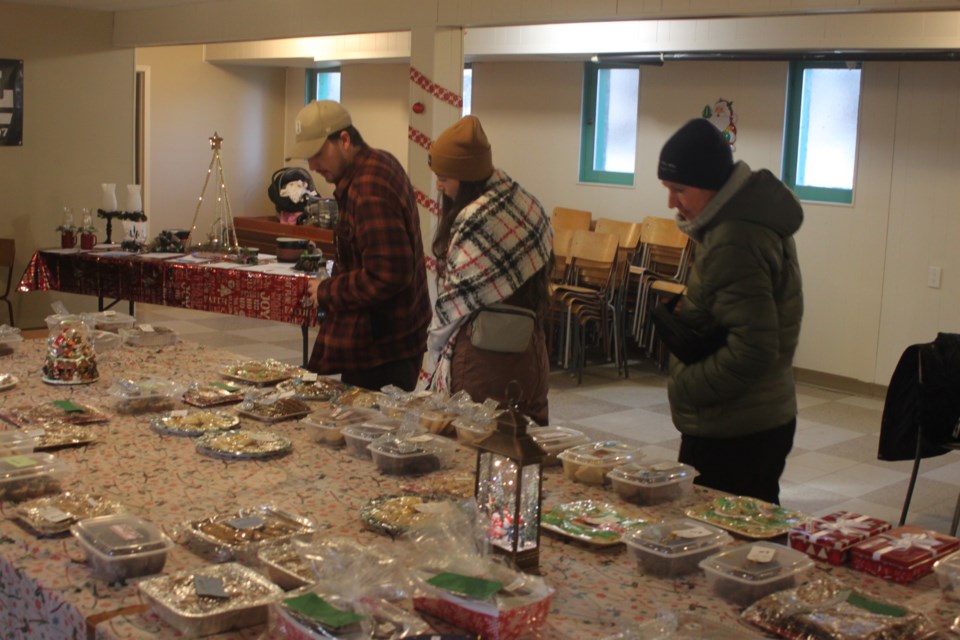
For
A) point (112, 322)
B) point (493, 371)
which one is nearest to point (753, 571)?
point (493, 371)

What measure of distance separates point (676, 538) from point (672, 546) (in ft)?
0.16

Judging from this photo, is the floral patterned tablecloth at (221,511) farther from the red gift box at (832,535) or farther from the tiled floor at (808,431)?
the tiled floor at (808,431)

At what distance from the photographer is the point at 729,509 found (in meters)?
2.24

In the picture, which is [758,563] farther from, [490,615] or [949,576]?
[490,615]

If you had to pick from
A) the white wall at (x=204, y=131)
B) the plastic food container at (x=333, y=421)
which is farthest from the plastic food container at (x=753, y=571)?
the white wall at (x=204, y=131)

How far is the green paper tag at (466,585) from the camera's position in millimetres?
1647

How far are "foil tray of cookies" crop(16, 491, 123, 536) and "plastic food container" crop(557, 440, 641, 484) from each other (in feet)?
3.21

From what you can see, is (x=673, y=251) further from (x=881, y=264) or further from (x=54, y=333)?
(x=54, y=333)

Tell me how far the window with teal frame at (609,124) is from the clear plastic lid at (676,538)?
7.41 meters

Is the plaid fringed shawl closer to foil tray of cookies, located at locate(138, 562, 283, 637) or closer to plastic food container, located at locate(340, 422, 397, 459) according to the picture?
plastic food container, located at locate(340, 422, 397, 459)

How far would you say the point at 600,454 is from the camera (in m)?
2.50

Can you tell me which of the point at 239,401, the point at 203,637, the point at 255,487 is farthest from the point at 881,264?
the point at 203,637

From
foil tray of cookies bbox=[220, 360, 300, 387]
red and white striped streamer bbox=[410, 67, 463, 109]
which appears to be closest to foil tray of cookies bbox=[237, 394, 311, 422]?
foil tray of cookies bbox=[220, 360, 300, 387]

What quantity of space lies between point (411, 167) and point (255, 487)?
14.8 feet
